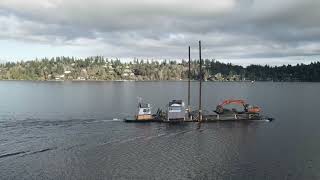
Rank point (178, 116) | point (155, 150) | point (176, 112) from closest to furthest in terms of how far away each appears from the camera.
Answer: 1. point (155, 150)
2. point (178, 116)
3. point (176, 112)

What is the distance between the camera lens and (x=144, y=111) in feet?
332

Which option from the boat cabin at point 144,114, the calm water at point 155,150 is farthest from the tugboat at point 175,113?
the boat cabin at point 144,114

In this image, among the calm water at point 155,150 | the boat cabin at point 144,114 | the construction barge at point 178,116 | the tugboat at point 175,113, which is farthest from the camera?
the boat cabin at point 144,114

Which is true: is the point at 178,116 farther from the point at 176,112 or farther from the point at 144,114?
the point at 144,114

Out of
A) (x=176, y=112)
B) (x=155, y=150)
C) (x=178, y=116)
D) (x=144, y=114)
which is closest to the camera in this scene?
(x=155, y=150)

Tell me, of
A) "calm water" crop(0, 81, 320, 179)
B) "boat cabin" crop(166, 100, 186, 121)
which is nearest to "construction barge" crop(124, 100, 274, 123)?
"boat cabin" crop(166, 100, 186, 121)

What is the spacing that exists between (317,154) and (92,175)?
116ft

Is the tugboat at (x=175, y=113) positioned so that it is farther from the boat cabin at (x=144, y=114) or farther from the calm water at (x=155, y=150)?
the boat cabin at (x=144, y=114)

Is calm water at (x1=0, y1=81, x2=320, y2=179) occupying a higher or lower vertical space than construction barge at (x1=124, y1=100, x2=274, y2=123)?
lower

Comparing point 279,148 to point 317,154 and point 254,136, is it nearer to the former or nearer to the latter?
point 317,154

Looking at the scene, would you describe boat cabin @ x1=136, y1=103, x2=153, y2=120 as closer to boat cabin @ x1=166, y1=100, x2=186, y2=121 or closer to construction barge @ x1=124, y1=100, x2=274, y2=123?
construction barge @ x1=124, y1=100, x2=274, y2=123

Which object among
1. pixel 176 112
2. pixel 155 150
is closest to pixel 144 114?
pixel 176 112

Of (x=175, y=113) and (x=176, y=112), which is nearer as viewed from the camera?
(x=175, y=113)

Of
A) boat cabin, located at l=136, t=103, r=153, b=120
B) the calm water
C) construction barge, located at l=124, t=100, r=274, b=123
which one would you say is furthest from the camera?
boat cabin, located at l=136, t=103, r=153, b=120
